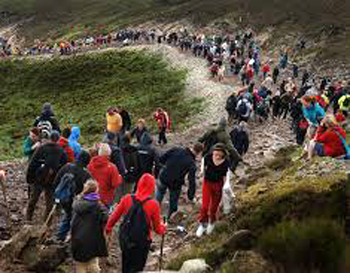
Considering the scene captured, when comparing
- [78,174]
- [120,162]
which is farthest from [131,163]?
[78,174]

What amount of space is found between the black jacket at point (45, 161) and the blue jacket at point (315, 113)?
8.38 m

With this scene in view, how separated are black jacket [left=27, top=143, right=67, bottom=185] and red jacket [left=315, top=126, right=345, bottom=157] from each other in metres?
6.31

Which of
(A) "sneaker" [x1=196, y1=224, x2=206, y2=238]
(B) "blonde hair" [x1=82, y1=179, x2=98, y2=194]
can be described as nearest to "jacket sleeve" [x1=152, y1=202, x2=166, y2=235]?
(B) "blonde hair" [x1=82, y1=179, x2=98, y2=194]

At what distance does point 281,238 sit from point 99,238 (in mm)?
3018

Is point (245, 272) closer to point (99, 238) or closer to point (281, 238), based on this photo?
point (281, 238)

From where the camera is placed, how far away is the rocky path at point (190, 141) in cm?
1133

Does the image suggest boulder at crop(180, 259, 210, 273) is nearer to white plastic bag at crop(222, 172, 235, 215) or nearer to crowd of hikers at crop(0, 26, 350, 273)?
crowd of hikers at crop(0, 26, 350, 273)

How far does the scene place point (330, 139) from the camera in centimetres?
1126

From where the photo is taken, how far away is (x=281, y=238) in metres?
6.89

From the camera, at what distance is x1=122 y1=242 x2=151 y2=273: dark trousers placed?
7887 mm

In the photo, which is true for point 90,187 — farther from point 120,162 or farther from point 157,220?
point 120,162

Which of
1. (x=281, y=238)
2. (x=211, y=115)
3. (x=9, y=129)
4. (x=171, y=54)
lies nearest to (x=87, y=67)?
(x=171, y=54)

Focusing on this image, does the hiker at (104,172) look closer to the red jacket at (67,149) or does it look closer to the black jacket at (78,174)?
the black jacket at (78,174)

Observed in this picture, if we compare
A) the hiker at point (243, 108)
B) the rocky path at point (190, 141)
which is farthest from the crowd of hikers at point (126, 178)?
the hiker at point (243, 108)
